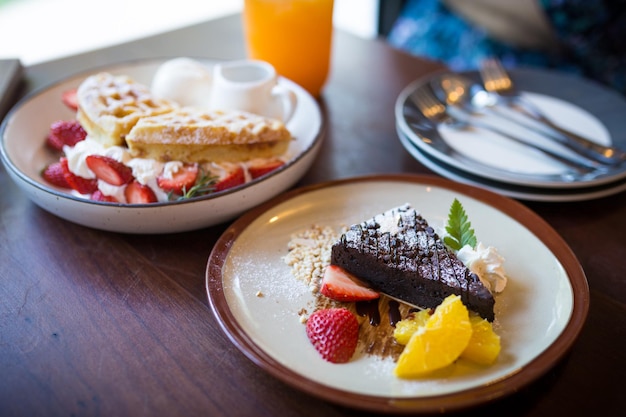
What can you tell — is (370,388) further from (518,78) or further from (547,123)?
(518,78)

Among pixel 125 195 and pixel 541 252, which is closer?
pixel 541 252

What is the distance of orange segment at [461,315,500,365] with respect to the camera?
785 millimetres

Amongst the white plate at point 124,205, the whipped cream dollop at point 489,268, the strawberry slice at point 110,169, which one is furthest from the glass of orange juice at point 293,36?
the whipped cream dollop at point 489,268

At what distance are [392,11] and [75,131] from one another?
7.23 ft

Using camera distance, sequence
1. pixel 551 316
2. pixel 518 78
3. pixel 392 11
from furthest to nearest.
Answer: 1. pixel 392 11
2. pixel 518 78
3. pixel 551 316

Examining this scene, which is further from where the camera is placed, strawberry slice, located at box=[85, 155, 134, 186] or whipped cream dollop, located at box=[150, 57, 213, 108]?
whipped cream dollop, located at box=[150, 57, 213, 108]

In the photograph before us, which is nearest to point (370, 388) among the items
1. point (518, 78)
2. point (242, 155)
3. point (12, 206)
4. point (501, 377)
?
point (501, 377)

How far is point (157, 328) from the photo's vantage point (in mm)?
910

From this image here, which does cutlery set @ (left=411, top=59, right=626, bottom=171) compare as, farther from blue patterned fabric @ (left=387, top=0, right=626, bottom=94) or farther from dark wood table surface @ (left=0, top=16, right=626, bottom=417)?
blue patterned fabric @ (left=387, top=0, right=626, bottom=94)

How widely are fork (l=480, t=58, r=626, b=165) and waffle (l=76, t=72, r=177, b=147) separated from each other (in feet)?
3.00

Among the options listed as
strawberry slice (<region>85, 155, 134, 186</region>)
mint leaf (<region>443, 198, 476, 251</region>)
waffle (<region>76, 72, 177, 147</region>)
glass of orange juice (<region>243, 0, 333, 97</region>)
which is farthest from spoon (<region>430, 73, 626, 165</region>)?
strawberry slice (<region>85, 155, 134, 186</region>)

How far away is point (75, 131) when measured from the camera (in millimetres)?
1278

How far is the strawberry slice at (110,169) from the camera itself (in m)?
1.10

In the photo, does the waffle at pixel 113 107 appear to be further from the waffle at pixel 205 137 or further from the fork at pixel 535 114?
the fork at pixel 535 114
